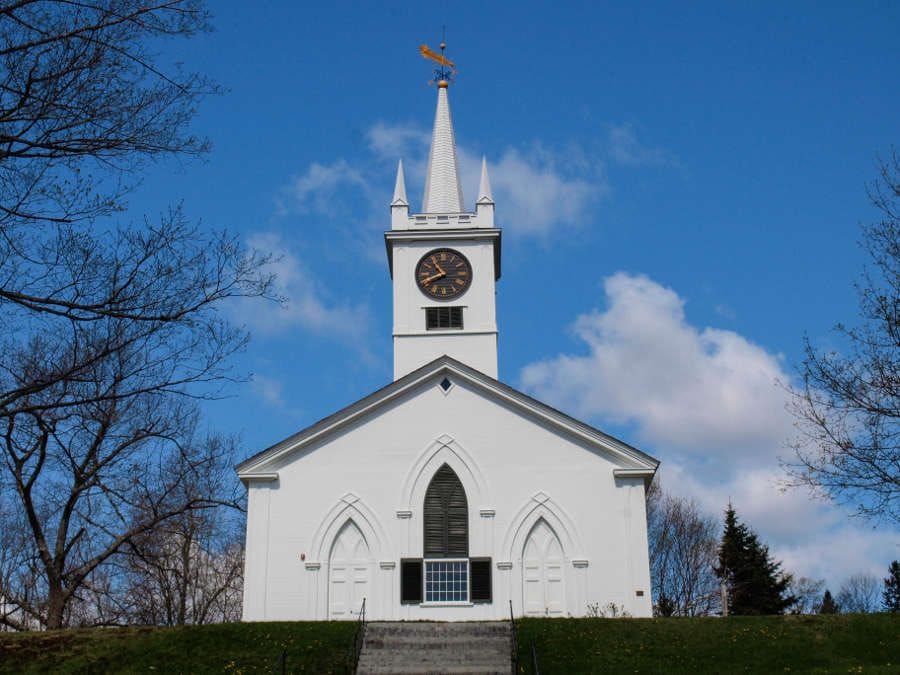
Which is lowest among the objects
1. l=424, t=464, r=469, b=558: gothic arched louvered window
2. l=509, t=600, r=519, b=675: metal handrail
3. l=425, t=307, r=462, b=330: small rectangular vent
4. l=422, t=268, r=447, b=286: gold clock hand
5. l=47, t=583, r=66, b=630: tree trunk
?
l=509, t=600, r=519, b=675: metal handrail

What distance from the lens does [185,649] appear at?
25.3 metres

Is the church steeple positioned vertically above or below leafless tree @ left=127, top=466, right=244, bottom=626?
above

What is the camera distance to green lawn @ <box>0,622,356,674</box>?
79.1ft

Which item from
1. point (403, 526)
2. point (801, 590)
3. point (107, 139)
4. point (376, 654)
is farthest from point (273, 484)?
point (801, 590)

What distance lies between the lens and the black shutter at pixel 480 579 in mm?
30375

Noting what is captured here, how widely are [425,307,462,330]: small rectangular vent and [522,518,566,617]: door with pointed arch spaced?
10.4 metres

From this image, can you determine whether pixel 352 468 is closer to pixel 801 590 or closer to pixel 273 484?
pixel 273 484

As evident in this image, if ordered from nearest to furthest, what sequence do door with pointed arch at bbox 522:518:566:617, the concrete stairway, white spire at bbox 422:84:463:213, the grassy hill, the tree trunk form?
the grassy hill, the concrete stairway, door with pointed arch at bbox 522:518:566:617, the tree trunk, white spire at bbox 422:84:463:213

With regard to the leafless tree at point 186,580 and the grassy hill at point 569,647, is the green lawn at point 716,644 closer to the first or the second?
the grassy hill at point 569,647

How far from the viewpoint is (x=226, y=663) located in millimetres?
24297

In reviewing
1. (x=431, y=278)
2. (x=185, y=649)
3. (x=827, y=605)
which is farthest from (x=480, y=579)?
(x=827, y=605)

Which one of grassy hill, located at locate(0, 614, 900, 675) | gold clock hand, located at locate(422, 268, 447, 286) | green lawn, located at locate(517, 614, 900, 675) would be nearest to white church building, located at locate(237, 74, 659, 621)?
green lawn, located at locate(517, 614, 900, 675)

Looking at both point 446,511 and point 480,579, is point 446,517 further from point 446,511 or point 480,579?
point 480,579

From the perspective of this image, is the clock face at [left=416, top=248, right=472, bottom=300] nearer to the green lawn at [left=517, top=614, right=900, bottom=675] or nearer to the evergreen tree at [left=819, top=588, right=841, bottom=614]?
the green lawn at [left=517, top=614, right=900, bottom=675]
